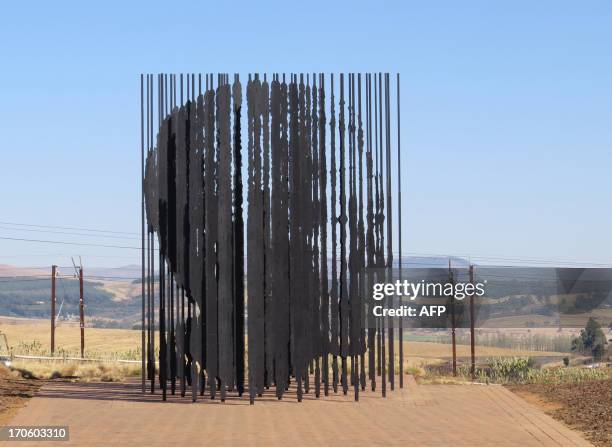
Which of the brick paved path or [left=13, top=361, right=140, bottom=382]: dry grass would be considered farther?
[left=13, top=361, right=140, bottom=382]: dry grass

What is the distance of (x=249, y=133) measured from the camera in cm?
1653

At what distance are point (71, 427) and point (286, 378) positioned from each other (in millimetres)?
4235

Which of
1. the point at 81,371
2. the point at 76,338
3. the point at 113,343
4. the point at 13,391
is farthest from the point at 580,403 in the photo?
the point at 76,338

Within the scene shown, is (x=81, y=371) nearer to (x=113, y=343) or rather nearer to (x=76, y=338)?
(x=113, y=343)

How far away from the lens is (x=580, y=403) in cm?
1759

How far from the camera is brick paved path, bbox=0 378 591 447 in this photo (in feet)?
42.5

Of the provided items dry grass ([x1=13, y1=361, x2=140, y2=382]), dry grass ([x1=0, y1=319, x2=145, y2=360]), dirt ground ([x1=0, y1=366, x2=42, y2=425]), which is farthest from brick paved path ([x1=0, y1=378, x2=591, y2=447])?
dry grass ([x1=0, y1=319, x2=145, y2=360])

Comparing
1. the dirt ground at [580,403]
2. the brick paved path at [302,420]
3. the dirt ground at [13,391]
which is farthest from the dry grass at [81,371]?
the dirt ground at [580,403]

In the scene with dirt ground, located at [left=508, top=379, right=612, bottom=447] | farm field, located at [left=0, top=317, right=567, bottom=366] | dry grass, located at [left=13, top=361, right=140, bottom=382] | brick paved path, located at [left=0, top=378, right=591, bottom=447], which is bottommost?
farm field, located at [left=0, top=317, right=567, bottom=366]

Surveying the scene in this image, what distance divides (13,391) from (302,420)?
6026 millimetres

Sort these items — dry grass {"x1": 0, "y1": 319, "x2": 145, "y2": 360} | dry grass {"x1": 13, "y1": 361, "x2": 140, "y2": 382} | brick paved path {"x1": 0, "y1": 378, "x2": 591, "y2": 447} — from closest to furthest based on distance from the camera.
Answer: brick paved path {"x1": 0, "y1": 378, "x2": 591, "y2": 447}, dry grass {"x1": 13, "y1": 361, "x2": 140, "y2": 382}, dry grass {"x1": 0, "y1": 319, "x2": 145, "y2": 360}

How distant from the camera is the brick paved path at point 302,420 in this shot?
13.0 metres

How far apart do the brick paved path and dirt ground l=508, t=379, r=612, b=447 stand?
340mm

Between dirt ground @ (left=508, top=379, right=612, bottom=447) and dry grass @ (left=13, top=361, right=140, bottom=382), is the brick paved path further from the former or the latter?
dry grass @ (left=13, top=361, right=140, bottom=382)
